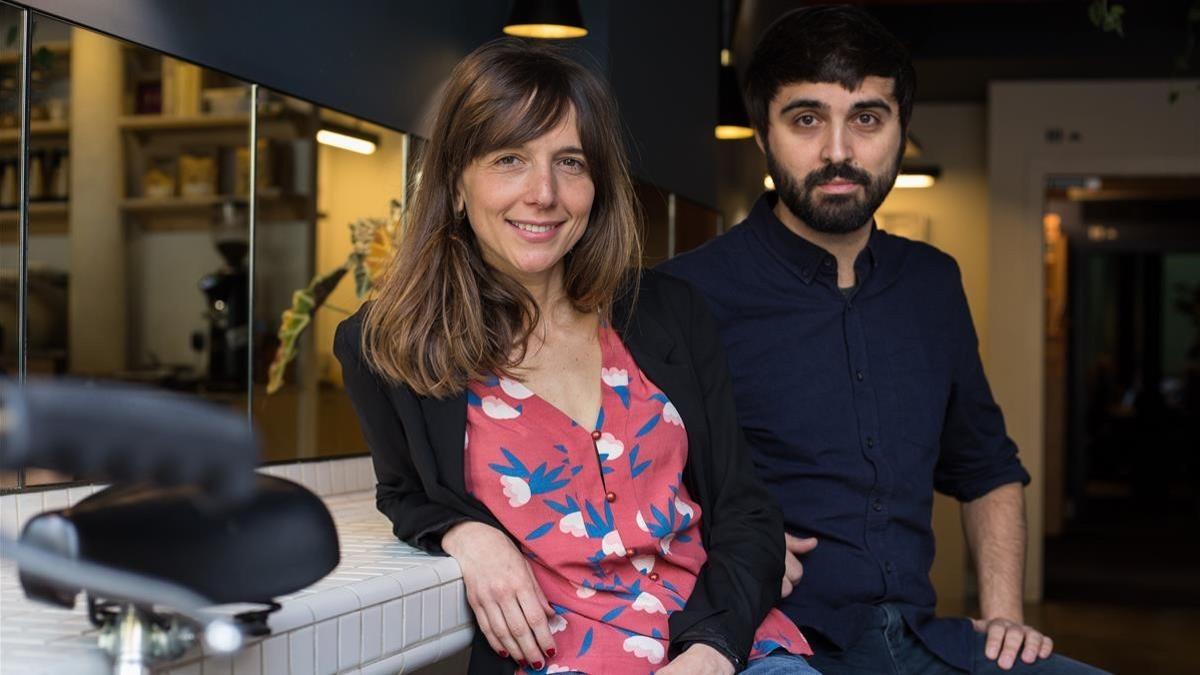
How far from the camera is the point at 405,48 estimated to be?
12.6ft

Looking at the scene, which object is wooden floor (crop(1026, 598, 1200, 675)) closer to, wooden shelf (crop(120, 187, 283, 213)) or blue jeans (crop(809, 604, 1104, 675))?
wooden shelf (crop(120, 187, 283, 213))

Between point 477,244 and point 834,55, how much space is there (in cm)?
65

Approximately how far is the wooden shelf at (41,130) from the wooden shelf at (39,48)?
7.6 inches

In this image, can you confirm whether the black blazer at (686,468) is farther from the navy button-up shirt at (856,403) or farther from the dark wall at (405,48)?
the dark wall at (405,48)

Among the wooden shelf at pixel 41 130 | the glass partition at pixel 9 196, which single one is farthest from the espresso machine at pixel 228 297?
the glass partition at pixel 9 196

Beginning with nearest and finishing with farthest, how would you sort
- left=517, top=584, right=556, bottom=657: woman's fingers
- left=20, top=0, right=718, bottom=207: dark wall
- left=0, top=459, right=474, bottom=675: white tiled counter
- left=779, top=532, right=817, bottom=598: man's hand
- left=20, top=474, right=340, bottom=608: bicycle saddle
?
left=20, top=474, right=340, bottom=608: bicycle saddle < left=0, top=459, right=474, bottom=675: white tiled counter < left=517, top=584, right=556, bottom=657: woman's fingers < left=779, top=532, right=817, bottom=598: man's hand < left=20, top=0, right=718, bottom=207: dark wall

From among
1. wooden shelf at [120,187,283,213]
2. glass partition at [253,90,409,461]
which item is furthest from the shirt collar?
wooden shelf at [120,187,283,213]

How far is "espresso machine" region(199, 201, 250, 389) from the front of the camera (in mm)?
3979

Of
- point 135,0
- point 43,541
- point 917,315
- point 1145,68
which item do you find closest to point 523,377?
point 917,315

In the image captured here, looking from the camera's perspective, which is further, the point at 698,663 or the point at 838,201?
the point at 838,201

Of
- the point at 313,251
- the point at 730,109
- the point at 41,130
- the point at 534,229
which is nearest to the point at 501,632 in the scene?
the point at 534,229

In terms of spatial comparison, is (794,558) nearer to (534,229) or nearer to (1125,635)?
(534,229)

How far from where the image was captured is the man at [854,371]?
2.02 metres

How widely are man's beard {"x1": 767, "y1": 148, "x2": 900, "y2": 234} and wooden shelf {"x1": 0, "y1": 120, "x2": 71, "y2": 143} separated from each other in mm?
1698
